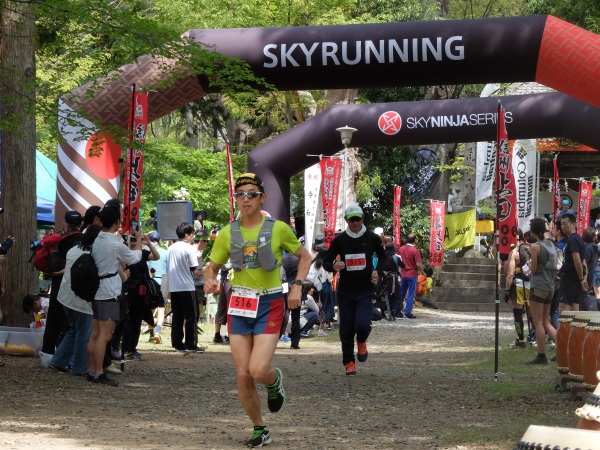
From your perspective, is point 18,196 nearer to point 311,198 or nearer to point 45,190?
point 45,190

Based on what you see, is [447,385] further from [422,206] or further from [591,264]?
[422,206]

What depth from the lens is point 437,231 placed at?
34094 millimetres

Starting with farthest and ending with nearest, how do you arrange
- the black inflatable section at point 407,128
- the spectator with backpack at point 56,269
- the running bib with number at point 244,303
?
the black inflatable section at point 407,128
the spectator with backpack at point 56,269
the running bib with number at point 244,303

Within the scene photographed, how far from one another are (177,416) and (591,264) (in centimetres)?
911

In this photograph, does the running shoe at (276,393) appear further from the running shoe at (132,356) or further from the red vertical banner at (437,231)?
the red vertical banner at (437,231)

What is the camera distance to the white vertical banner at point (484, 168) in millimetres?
34281

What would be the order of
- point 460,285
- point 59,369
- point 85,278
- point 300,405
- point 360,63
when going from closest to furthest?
point 300,405, point 85,278, point 59,369, point 360,63, point 460,285

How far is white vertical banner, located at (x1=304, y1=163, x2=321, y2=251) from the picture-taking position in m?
26.3

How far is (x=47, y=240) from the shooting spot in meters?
12.5

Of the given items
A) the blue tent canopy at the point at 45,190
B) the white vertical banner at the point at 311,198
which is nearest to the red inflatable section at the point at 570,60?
the blue tent canopy at the point at 45,190

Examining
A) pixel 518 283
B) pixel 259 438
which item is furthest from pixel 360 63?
pixel 259 438

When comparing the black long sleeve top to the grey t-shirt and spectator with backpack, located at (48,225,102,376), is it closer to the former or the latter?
the grey t-shirt

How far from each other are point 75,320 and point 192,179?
754 inches

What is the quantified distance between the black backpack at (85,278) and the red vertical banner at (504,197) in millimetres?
4581
